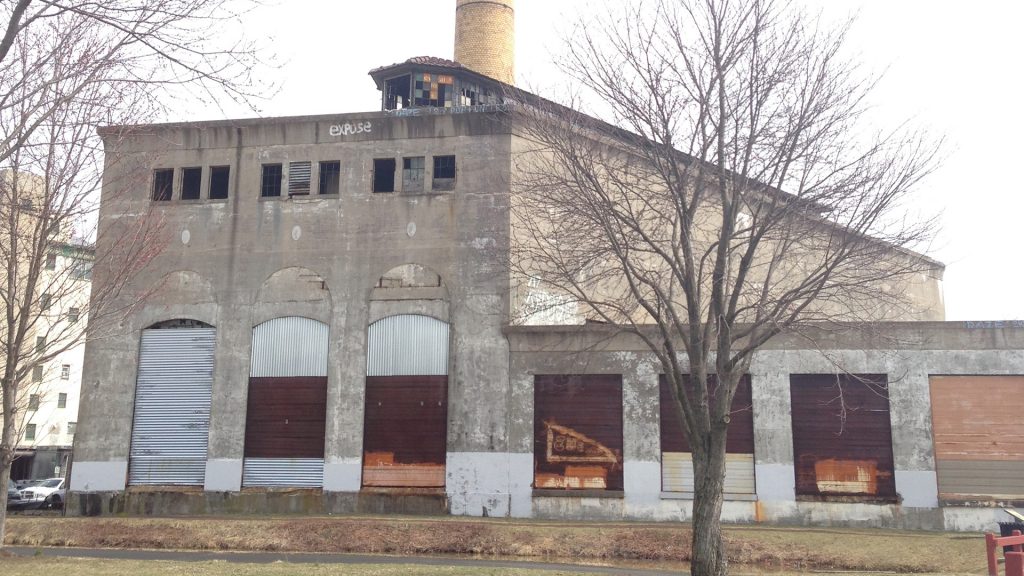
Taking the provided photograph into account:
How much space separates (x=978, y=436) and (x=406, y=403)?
15.7 m

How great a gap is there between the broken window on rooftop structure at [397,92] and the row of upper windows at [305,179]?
458 inches

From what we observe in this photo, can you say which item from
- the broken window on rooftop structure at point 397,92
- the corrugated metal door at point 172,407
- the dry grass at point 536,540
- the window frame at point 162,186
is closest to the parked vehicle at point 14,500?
the corrugated metal door at point 172,407

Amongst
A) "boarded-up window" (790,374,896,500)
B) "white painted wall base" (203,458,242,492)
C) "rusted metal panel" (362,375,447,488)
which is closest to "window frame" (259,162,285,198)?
"rusted metal panel" (362,375,447,488)

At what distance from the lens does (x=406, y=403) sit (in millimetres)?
25703

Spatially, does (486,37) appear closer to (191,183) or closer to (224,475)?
(191,183)

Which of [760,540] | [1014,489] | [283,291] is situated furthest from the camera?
[283,291]

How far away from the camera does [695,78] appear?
13938 millimetres

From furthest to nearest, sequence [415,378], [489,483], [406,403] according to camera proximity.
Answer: [415,378], [406,403], [489,483]

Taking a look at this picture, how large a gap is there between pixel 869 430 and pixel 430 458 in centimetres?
1225

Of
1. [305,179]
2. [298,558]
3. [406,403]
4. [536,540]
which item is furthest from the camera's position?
[305,179]

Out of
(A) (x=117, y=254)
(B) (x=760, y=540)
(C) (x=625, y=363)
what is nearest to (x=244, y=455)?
(A) (x=117, y=254)

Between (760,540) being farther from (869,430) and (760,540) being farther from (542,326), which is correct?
(542,326)

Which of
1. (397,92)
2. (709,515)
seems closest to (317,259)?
(397,92)

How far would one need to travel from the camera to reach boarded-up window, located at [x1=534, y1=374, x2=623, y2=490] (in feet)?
80.1
